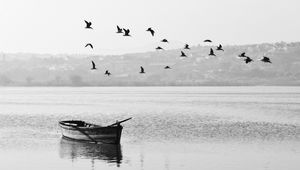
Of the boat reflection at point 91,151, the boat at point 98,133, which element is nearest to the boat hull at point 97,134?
the boat at point 98,133

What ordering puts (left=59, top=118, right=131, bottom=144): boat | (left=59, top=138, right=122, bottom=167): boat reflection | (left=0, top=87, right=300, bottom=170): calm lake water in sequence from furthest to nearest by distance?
1. (left=59, top=118, right=131, bottom=144): boat
2. (left=59, top=138, right=122, bottom=167): boat reflection
3. (left=0, top=87, right=300, bottom=170): calm lake water

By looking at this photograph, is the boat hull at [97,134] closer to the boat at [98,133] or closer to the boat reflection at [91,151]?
the boat at [98,133]

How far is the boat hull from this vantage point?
5009cm

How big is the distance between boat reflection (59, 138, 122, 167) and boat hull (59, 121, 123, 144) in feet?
1.46

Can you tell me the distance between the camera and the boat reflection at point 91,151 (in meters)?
43.7

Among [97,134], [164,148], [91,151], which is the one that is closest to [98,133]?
[97,134]

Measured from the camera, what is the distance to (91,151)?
47.2m

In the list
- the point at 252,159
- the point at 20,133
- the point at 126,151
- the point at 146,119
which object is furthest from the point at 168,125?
the point at 252,159

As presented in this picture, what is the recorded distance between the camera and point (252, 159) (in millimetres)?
42469

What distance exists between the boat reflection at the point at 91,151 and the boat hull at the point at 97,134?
0.45 m

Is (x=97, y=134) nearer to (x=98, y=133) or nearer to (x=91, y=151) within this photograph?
(x=98, y=133)

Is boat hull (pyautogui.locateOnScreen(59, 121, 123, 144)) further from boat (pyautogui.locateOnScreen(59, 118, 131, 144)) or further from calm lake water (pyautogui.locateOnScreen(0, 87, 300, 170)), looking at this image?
calm lake water (pyautogui.locateOnScreen(0, 87, 300, 170))

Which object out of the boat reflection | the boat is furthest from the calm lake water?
the boat

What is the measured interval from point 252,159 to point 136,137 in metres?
17.3
